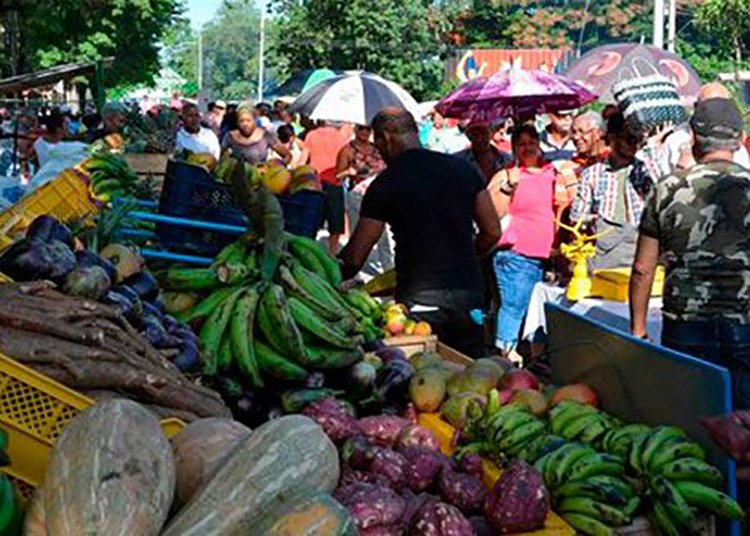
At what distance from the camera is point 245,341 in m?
4.27

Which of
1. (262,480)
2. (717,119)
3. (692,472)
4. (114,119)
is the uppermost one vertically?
(717,119)

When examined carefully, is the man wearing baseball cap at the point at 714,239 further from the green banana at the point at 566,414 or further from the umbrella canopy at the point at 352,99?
the umbrella canopy at the point at 352,99

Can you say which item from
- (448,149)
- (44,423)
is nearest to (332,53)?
(448,149)

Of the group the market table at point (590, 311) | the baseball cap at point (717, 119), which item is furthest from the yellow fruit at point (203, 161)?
the baseball cap at point (717, 119)

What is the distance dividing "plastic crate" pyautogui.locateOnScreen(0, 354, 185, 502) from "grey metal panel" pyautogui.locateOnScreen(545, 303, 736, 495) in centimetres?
196

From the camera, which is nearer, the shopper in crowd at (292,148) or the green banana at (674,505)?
the green banana at (674,505)

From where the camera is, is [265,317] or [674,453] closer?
[674,453]

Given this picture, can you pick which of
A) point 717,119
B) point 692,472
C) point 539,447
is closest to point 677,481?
point 692,472

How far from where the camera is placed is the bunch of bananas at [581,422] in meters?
3.99

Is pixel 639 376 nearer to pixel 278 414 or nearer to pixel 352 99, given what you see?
pixel 278 414

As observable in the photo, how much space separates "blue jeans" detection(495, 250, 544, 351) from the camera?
866 centimetres

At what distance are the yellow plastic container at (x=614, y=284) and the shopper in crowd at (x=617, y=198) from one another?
240 millimetres

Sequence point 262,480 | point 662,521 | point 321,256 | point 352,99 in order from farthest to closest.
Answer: point 352,99, point 321,256, point 662,521, point 262,480

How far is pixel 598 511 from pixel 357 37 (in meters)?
49.8
